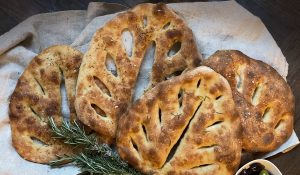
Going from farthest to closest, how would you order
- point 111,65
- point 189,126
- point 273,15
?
point 273,15 < point 111,65 < point 189,126

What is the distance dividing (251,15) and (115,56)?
0.58 metres

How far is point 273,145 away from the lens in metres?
1.75

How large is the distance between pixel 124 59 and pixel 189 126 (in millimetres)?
358

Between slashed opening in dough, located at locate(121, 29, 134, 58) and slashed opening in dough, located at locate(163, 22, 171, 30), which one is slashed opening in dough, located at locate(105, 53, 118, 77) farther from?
slashed opening in dough, located at locate(163, 22, 171, 30)

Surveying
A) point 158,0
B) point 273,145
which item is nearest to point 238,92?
point 273,145

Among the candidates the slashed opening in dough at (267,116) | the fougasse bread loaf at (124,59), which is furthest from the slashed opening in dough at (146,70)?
the slashed opening in dough at (267,116)

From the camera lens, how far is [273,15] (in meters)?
1.94

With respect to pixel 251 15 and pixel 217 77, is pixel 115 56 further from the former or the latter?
pixel 251 15

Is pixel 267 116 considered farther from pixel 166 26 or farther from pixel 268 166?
pixel 166 26

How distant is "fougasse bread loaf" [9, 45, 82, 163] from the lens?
1.75 m

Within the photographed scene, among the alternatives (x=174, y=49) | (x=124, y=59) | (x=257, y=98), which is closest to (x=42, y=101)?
(x=124, y=59)

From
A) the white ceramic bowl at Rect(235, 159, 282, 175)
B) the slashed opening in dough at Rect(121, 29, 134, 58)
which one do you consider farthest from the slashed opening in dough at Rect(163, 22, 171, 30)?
the white ceramic bowl at Rect(235, 159, 282, 175)

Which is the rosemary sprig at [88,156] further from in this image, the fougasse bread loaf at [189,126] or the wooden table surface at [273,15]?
the wooden table surface at [273,15]

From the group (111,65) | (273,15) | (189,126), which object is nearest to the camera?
(189,126)
